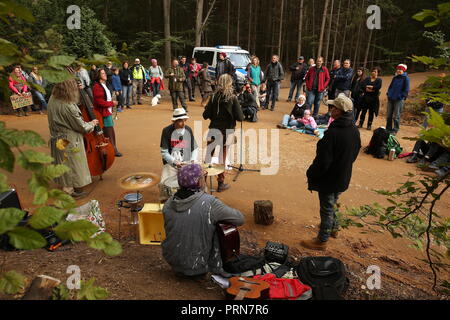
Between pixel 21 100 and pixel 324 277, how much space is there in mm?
10702

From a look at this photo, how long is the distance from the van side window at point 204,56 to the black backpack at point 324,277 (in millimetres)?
12811

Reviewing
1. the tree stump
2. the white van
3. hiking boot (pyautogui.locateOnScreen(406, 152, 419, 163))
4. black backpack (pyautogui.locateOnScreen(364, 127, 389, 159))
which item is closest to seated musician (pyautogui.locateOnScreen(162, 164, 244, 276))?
the tree stump

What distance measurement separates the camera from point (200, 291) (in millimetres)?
3031

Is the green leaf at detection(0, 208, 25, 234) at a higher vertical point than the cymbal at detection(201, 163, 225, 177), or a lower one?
higher

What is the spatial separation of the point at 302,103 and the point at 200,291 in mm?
7852


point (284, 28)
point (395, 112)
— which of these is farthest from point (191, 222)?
point (284, 28)

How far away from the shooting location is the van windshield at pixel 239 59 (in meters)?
14.1

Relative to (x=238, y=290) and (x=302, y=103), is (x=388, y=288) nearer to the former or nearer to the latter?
(x=238, y=290)

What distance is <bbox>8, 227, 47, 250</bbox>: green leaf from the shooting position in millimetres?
983

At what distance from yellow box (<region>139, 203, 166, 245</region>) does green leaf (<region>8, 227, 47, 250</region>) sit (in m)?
2.88

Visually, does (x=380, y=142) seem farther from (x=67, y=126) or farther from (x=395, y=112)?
(x=67, y=126)

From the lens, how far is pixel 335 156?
3787 mm

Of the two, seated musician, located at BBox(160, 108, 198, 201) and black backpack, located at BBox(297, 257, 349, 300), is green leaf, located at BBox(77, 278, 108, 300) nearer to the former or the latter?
black backpack, located at BBox(297, 257, 349, 300)
